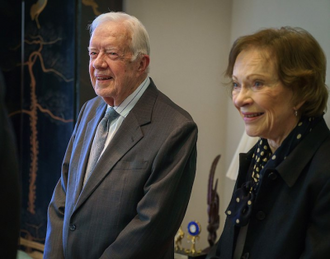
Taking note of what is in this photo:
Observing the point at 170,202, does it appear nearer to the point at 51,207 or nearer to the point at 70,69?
Result: the point at 51,207

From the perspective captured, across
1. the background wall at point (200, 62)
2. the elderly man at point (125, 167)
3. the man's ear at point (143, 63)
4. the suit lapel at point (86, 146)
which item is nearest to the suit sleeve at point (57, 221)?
the elderly man at point (125, 167)

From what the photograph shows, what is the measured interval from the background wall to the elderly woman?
2.01m

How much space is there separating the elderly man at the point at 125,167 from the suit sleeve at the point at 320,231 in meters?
0.58

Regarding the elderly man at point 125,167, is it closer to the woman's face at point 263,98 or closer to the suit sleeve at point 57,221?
the suit sleeve at point 57,221

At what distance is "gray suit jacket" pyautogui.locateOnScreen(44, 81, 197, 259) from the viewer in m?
1.81

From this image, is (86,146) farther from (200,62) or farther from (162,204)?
(200,62)

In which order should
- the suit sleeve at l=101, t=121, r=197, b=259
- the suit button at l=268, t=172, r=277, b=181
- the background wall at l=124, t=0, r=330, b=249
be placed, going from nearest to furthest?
the suit button at l=268, t=172, r=277, b=181 < the suit sleeve at l=101, t=121, r=197, b=259 < the background wall at l=124, t=0, r=330, b=249

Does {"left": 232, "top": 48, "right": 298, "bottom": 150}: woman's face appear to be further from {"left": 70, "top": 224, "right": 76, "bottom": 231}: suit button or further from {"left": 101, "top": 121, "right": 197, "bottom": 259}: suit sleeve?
{"left": 70, "top": 224, "right": 76, "bottom": 231}: suit button

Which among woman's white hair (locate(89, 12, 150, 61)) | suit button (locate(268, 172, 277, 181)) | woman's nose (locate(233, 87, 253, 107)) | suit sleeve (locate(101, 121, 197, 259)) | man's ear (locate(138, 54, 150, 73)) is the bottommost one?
suit sleeve (locate(101, 121, 197, 259))

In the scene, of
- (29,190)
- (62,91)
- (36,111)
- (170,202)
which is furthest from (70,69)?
(170,202)

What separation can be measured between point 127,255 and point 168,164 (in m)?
0.40

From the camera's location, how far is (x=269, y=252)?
1572mm

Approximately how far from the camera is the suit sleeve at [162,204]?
1792 millimetres

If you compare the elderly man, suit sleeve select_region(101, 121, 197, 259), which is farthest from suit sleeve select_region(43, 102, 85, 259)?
suit sleeve select_region(101, 121, 197, 259)
